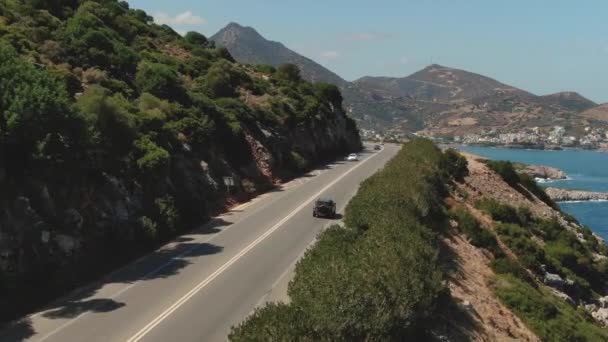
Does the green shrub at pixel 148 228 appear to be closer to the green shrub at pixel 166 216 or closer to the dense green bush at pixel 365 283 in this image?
the green shrub at pixel 166 216

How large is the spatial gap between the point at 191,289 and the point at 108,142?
11.5 meters

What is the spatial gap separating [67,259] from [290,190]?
26.8m

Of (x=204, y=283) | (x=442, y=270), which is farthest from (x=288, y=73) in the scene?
(x=442, y=270)

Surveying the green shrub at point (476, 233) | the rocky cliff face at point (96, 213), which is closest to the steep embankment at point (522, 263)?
the green shrub at point (476, 233)

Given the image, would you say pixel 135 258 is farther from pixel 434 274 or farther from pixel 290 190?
pixel 290 190

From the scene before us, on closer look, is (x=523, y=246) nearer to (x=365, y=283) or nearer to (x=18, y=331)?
(x=365, y=283)

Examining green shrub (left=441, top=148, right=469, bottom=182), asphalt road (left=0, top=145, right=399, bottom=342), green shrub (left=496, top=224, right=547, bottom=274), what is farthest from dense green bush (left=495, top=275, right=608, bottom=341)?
green shrub (left=441, top=148, right=469, bottom=182)

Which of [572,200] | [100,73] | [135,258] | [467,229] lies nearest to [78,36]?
[100,73]

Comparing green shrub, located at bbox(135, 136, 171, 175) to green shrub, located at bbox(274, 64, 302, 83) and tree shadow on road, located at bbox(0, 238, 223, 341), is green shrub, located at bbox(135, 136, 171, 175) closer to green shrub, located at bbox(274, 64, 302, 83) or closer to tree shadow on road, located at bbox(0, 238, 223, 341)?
tree shadow on road, located at bbox(0, 238, 223, 341)

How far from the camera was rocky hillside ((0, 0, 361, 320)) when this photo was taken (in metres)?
22.9

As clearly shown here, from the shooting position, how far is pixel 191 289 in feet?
73.9

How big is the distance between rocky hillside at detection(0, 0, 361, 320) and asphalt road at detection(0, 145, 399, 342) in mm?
1463

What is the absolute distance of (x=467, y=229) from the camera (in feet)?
133

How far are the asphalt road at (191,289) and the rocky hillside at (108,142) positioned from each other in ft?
4.80
